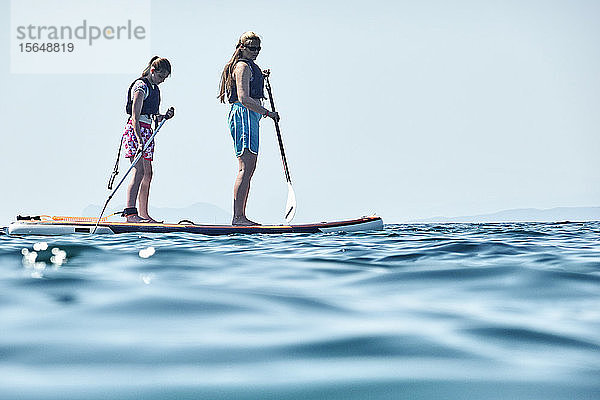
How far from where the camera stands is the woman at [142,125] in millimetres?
7586

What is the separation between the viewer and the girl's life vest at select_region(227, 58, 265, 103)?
7246 millimetres

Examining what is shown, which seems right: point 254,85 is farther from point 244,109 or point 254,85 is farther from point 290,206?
point 290,206

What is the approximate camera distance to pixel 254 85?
727 centimetres

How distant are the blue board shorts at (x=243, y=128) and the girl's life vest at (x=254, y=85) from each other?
0.12m

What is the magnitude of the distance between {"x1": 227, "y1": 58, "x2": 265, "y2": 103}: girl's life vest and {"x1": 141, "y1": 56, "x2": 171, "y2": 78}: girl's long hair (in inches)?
48.8

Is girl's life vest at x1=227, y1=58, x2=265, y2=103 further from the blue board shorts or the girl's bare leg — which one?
the girl's bare leg

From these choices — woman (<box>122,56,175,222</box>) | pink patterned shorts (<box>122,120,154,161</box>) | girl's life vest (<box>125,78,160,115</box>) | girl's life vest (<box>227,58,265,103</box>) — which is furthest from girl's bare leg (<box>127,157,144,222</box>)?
girl's life vest (<box>227,58,265,103</box>)

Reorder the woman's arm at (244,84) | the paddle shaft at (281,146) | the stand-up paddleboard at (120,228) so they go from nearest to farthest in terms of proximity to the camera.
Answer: the stand-up paddleboard at (120,228), the woman's arm at (244,84), the paddle shaft at (281,146)

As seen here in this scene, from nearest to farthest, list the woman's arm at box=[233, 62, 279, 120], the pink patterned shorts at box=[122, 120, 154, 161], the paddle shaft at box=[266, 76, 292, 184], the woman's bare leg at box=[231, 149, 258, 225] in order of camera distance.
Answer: the woman's arm at box=[233, 62, 279, 120]
the woman's bare leg at box=[231, 149, 258, 225]
the pink patterned shorts at box=[122, 120, 154, 161]
the paddle shaft at box=[266, 76, 292, 184]

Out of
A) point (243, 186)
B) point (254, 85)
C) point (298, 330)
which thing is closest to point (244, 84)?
point (254, 85)

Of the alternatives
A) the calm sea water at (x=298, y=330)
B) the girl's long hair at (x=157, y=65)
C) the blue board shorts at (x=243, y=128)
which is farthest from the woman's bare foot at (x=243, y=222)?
the calm sea water at (x=298, y=330)

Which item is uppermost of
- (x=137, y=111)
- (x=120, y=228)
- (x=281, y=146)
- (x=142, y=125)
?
(x=137, y=111)

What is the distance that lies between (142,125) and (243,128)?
1.61 metres

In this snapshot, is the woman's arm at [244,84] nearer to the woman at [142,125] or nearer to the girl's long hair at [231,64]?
the girl's long hair at [231,64]
